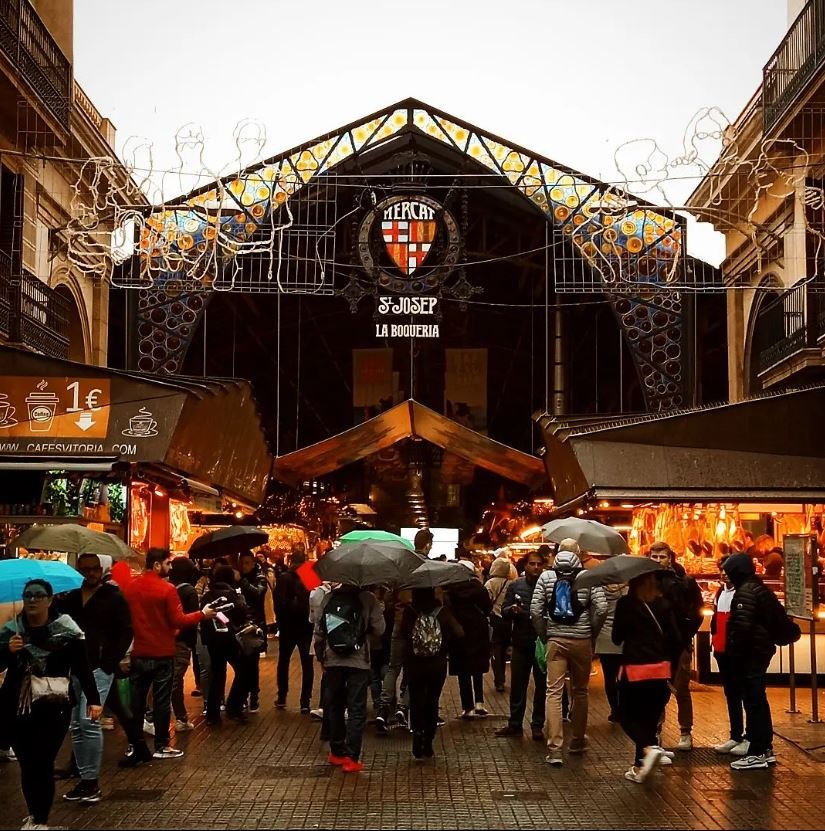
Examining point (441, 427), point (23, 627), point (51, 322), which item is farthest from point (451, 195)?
point (23, 627)

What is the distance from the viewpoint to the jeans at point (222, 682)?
13414 mm

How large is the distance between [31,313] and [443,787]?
12021 millimetres

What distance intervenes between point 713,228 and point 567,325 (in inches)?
258

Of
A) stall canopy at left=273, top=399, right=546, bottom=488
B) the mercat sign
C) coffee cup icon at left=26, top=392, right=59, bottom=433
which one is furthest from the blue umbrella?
the mercat sign

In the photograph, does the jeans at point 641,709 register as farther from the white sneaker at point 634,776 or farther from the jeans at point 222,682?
the jeans at point 222,682

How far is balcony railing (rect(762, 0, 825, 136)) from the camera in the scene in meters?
18.3

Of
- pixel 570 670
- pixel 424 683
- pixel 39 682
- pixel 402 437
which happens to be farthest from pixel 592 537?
pixel 402 437

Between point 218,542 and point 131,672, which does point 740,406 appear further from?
point 131,672

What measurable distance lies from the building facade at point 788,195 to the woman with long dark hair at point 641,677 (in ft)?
29.6

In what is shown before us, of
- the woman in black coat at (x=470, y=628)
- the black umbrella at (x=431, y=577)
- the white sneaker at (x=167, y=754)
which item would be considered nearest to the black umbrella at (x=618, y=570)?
the black umbrella at (x=431, y=577)

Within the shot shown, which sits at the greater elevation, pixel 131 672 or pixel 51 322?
pixel 51 322

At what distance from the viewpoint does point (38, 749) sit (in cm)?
794

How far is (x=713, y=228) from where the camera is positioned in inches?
1004

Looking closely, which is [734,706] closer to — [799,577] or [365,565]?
[799,577]
